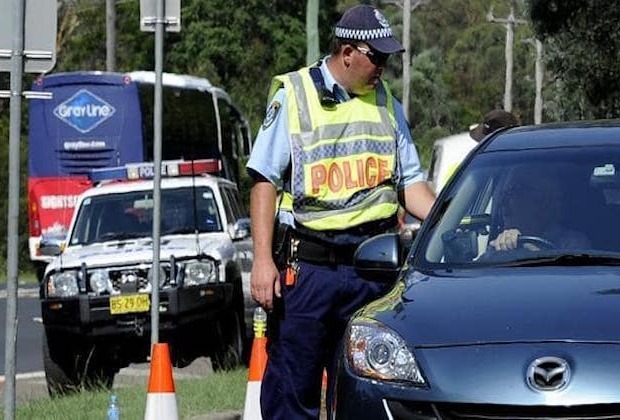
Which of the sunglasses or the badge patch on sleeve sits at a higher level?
the sunglasses

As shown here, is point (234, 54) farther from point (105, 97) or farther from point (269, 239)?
point (269, 239)

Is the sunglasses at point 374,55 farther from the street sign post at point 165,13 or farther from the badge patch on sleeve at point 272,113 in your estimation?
the street sign post at point 165,13

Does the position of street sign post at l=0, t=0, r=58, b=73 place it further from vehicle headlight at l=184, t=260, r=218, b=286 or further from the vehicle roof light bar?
the vehicle roof light bar

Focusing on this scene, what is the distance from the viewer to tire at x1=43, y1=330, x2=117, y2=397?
13.7 m

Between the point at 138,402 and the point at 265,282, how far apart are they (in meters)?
4.50

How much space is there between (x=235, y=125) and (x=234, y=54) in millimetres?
30157

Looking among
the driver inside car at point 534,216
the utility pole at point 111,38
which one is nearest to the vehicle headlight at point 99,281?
the driver inside car at point 534,216

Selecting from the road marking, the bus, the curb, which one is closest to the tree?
the bus

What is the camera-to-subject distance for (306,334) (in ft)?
23.3

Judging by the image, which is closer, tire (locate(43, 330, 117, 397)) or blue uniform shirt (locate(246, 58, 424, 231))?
blue uniform shirt (locate(246, 58, 424, 231))

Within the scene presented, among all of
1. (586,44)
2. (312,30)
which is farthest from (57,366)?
(312,30)

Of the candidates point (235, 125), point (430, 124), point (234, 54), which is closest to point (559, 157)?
point (235, 125)

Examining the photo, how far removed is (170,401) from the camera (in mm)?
8094

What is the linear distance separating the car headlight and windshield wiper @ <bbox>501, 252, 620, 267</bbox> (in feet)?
2.44
